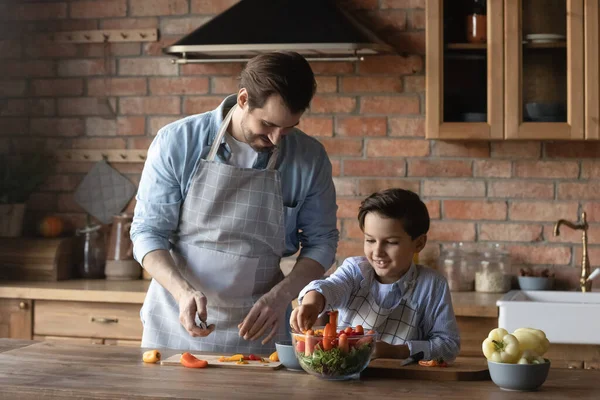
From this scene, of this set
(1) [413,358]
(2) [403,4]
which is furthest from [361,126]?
(1) [413,358]

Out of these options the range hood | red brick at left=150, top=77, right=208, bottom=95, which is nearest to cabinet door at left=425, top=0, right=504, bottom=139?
the range hood

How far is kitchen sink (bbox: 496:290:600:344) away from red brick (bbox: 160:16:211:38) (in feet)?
5.79

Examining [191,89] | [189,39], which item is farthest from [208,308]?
[191,89]

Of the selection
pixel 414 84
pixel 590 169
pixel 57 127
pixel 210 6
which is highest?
pixel 210 6

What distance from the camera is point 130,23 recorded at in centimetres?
398

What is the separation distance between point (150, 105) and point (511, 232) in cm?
163

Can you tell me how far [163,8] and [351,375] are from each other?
2.44 meters

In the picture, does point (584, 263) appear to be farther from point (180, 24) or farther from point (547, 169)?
point (180, 24)

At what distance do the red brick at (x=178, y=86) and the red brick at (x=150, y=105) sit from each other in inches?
1.2

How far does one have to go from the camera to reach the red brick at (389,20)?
12.2 feet

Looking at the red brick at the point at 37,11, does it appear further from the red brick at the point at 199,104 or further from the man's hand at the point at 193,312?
the man's hand at the point at 193,312

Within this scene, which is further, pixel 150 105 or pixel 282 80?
pixel 150 105

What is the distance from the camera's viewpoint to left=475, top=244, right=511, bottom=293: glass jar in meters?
3.55

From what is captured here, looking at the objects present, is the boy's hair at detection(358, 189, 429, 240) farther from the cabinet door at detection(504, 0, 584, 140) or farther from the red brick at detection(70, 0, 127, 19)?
the red brick at detection(70, 0, 127, 19)
